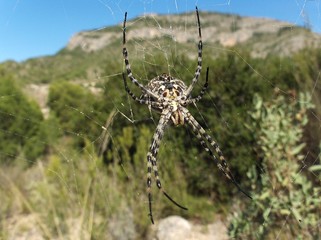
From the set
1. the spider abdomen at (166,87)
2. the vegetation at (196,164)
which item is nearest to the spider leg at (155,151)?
the spider abdomen at (166,87)

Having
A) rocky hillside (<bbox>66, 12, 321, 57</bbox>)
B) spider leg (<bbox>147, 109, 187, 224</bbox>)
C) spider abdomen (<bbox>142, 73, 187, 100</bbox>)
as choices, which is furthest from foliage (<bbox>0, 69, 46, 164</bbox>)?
spider abdomen (<bbox>142, 73, 187, 100</bbox>)

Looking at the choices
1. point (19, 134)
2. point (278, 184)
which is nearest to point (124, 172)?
point (278, 184)

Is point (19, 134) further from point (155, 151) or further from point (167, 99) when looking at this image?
point (167, 99)

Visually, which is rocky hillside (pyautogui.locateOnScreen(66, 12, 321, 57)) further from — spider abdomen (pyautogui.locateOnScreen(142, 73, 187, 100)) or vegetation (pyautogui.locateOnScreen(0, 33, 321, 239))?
spider abdomen (pyautogui.locateOnScreen(142, 73, 187, 100))

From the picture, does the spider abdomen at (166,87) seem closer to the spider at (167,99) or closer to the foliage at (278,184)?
the spider at (167,99)

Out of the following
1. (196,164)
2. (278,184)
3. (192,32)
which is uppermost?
(192,32)

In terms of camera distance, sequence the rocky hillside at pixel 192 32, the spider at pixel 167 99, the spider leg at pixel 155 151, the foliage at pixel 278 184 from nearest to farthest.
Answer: the spider at pixel 167 99, the spider leg at pixel 155 151, the rocky hillside at pixel 192 32, the foliage at pixel 278 184

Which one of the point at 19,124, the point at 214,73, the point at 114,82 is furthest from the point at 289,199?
the point at 19,124

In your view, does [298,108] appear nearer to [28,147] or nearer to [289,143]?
[289,143]
